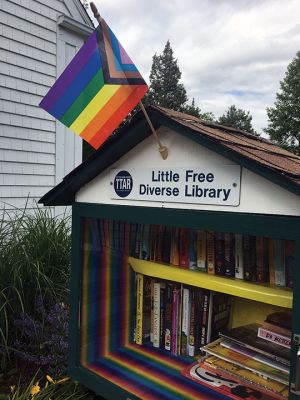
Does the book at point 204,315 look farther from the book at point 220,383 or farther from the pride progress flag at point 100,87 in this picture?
the pride progress flag at point 100,87

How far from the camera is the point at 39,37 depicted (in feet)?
18.1

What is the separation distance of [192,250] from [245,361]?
0.64m

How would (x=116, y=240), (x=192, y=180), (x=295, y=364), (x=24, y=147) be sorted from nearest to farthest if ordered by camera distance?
(x=295, y=364) < (x=192, y=180) < (x=116, y=240) < (x=24, y=147)

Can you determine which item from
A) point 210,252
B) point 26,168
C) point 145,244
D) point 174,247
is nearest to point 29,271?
point 145,244

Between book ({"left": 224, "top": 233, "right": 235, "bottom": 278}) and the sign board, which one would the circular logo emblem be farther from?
book ({"left": 224, "top": 233, "right": 235, "bottom": 278})

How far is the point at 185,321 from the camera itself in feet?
7.68

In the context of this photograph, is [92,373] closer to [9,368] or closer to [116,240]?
[116,240]

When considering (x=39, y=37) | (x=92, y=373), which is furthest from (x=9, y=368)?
(x=39, y=37)

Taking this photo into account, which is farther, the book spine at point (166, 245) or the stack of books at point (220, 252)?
the book spine at point (166, 245)

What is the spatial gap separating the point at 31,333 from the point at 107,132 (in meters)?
1.82

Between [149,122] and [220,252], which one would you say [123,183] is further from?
[220,252]

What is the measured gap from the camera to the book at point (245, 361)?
72.2 inches

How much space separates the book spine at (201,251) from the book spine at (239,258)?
207mm

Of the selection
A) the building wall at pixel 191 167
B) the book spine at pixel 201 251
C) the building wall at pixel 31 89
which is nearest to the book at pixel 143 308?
the book spine at pixel 201 251
